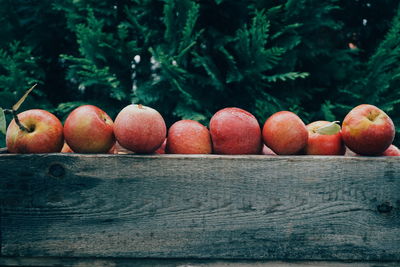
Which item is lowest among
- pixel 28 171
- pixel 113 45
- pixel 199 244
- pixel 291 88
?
pixel 199 244

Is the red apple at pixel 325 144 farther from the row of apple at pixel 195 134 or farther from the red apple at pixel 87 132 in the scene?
the red apple at pixel 87 132

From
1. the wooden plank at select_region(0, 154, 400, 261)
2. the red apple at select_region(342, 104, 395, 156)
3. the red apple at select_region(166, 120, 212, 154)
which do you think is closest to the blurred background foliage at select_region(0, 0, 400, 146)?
the red apple at select_region(166, 120, 212, 154)

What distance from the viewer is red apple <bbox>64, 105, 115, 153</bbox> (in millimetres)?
1301

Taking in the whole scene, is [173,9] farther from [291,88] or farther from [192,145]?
[192,145]

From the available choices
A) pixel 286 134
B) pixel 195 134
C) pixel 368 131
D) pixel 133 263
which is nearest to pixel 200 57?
pixel 195 134

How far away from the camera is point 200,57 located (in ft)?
7.77

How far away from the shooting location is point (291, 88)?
2.62m

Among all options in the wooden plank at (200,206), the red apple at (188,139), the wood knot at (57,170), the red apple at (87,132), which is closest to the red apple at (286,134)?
the wooden plank at (200,206)

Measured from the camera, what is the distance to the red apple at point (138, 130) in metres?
1.27

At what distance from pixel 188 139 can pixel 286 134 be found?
0.41 meters

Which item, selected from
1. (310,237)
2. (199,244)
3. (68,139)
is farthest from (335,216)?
(68,139)

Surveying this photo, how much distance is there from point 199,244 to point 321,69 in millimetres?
2015

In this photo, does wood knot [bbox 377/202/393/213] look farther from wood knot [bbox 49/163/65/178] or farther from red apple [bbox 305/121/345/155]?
wood knot [bbox 49/163/65/178]

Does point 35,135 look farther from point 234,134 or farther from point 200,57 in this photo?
point 200,57
